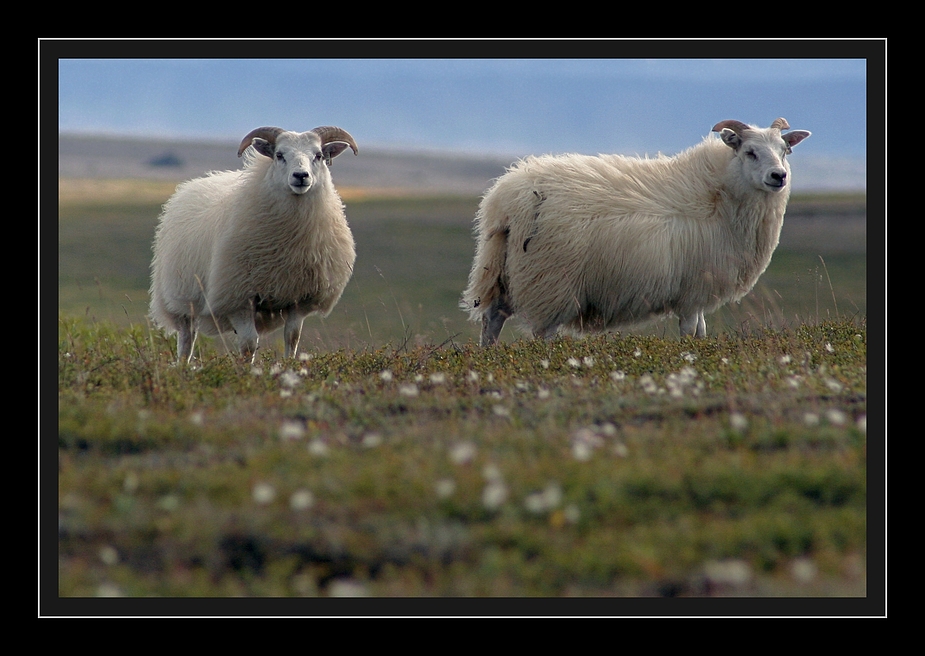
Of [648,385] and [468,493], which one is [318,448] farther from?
[648,385]

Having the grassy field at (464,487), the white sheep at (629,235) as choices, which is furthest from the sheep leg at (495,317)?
the grassy field at (464,487)

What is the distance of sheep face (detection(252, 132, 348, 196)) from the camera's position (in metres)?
9.36

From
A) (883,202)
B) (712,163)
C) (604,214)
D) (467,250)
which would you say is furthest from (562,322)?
(467,250)

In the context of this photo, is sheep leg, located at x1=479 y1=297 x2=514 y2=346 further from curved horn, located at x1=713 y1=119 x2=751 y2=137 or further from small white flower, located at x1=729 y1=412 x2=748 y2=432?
small white flower, located at x1=729 y1=412 x2=748 y2=432

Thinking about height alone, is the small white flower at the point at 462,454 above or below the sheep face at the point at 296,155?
below

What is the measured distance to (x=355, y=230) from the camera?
58844mm

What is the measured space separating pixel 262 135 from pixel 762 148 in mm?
5327

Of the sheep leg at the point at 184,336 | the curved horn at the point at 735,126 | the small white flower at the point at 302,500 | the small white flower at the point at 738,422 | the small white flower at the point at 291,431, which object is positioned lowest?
the small white flower at the point at 302,500

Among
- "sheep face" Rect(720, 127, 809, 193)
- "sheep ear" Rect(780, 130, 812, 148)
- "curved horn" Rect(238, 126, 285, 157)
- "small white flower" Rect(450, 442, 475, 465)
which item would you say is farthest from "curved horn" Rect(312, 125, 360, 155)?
"small white flower" Rect(450, 442, 475, 465)

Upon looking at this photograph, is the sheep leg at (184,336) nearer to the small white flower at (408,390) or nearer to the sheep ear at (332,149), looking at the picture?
the sheep ear at (332,149)

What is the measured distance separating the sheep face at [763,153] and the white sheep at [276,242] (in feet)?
13.8

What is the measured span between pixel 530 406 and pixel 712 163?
6.00 meters

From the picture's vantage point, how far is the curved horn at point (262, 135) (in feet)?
31.7

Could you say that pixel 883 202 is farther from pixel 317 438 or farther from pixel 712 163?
pixel 712 163
